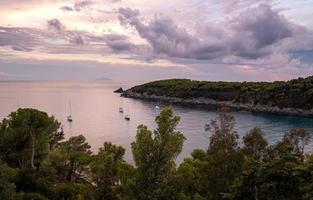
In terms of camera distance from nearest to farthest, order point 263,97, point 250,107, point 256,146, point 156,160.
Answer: point 156,160
point 256,146
point 250,107
point 263,97

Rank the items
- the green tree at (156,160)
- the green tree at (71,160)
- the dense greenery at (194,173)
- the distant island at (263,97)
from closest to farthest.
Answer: the dense greenery at (194,173)
the green tree at (156,160)
the green tree at (71,160)
the distant island at (263,97)

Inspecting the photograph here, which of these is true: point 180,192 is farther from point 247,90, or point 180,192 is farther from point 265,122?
point 247,90

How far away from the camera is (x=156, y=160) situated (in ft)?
79.7

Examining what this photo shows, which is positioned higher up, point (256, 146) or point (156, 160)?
point (156, 160)

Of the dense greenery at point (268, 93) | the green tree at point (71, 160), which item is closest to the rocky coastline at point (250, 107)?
the dense greenery at point (268, 93)

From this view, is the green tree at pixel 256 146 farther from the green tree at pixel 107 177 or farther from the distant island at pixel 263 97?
the distant island at pixel 263 97

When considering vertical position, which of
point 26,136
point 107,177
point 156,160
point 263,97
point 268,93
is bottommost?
point 26,136

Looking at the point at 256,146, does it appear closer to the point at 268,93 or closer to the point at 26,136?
the point at 26,136

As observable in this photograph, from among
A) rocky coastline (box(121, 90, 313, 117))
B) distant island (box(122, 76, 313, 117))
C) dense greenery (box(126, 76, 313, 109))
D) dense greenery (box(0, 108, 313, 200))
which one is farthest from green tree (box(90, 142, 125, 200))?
dense greenery (box(126, 76, 313, 109))

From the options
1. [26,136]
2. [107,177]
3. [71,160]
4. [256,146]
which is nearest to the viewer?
[107,177]

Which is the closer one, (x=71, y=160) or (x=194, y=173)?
(x=194, y=173)

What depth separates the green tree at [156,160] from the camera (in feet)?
78.2

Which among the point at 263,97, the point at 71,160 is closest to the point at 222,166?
the point at 71,160

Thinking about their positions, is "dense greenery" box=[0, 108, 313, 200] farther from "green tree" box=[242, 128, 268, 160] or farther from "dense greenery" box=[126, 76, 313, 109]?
"dense greenery" box=[126, 76, 313, 109]
